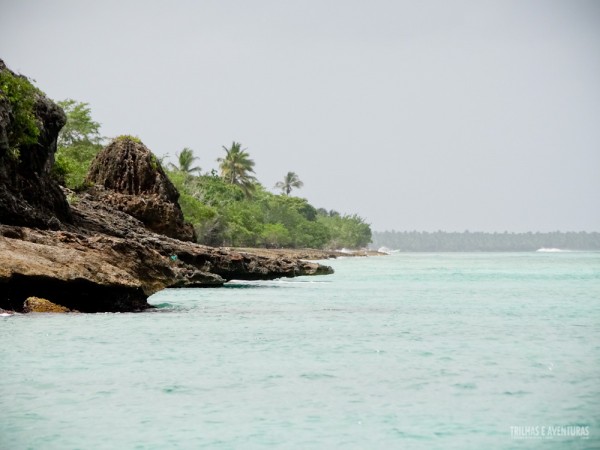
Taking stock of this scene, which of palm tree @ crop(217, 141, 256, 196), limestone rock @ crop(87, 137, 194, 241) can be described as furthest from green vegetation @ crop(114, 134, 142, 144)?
palm tree @ crop(217, 141, 256, 196)

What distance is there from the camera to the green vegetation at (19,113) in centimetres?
1750

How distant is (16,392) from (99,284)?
6061 millimetres

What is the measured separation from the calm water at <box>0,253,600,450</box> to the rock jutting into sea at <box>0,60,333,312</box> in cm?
70

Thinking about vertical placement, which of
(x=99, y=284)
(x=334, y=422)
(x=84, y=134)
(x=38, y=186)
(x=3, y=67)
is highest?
(x=84, y=134)

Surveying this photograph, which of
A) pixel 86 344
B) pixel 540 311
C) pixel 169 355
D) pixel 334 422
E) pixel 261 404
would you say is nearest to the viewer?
pixel 334 422

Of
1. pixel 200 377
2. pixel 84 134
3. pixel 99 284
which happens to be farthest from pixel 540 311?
pixel 84 134

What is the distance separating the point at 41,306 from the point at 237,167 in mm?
64864

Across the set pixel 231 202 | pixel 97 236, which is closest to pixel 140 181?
pixel 97 236

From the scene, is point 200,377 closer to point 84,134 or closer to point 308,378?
point 308,378

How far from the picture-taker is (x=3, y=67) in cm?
1869

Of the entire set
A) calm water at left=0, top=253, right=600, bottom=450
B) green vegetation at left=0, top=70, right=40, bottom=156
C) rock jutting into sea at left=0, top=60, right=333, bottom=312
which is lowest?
calm water at left=0, top=253, right=600, bottom=450

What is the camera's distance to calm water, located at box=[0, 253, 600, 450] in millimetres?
6336

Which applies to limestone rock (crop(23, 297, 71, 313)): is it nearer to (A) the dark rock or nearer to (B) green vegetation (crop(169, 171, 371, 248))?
(A) the dark rock

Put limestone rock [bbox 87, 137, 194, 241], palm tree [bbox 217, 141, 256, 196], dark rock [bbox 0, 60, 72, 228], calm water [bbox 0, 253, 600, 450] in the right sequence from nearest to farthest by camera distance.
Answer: calm water [bbox 0, 253, 600, 450]
dark rock [bbox 0, 60, 72, 228]
limestone rock [bbox 87, 137, 194, 241]
palm tree [bbox 217, 141, 256, 196]
